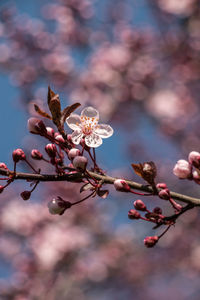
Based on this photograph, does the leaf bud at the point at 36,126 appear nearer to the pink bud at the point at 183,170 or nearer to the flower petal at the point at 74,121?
the flower petal at the point at 74,121

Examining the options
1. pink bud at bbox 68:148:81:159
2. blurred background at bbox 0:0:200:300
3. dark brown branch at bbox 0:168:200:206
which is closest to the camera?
dark brown branch at bbox 0:168:200:206

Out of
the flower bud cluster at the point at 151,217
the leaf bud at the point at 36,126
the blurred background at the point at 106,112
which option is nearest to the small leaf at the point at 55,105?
the leaf bud at the point at 36,126

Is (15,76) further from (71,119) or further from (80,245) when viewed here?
(71,119)

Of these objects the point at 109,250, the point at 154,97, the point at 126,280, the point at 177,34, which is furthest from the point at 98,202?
the point at 177,34

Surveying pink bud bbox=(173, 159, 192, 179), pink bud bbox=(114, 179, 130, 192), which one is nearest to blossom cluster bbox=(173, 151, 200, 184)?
pink bud bbox=(173, 159, 192, 179)

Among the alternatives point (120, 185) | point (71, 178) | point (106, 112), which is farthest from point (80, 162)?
point (106, 112)

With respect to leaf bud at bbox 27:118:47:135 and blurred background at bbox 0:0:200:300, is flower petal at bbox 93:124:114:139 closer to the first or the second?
leaf bud at bbox 27:118:47:135
